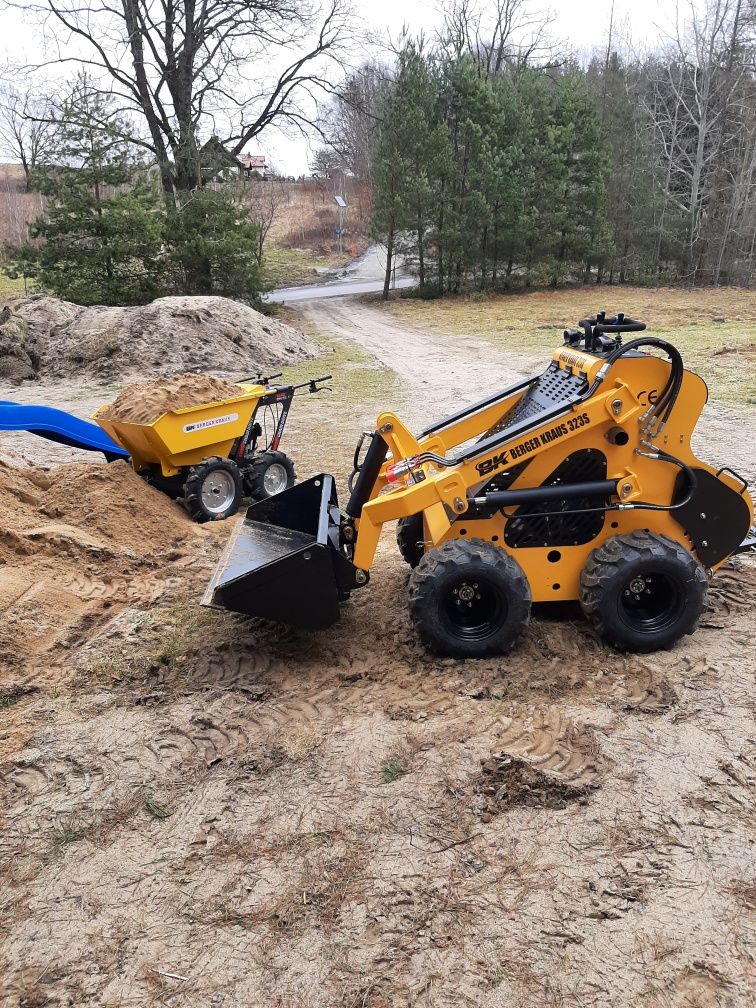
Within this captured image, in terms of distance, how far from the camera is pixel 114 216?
19.2 meters

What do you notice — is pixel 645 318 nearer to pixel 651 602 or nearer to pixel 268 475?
pixel 268 475

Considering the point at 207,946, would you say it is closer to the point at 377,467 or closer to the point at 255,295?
the point at 377,467

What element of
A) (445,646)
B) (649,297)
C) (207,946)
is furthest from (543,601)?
(649,297)

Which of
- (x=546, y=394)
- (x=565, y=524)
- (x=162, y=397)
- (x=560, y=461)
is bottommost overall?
(x=565, y=524)

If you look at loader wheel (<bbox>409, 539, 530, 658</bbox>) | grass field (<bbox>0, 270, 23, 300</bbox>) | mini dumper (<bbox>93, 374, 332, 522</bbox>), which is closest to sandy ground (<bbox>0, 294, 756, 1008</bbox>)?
loader wheel (<bbox>409, 539, 530, 658</bbox>)

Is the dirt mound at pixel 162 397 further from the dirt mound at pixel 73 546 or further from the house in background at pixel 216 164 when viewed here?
the house in background at pixel 216 164

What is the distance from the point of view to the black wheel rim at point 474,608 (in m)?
3.85

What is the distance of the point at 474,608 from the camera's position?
4.01 meters

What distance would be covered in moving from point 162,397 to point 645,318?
720 inches

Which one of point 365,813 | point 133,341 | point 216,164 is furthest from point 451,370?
point 216,164

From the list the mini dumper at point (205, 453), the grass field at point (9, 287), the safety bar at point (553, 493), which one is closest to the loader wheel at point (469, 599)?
the safety bar at point (553, 493)

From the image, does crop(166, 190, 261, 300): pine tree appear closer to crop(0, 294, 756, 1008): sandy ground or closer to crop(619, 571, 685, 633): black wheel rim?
crop(0, 294, 756, 1008): sandy ground

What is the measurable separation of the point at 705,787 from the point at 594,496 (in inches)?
59.3

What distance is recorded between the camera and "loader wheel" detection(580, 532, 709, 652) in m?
3.86
